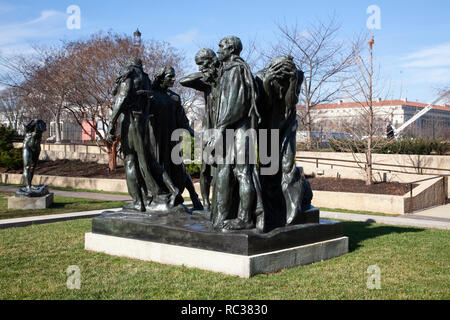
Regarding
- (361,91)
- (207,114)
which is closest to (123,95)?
(207,114)

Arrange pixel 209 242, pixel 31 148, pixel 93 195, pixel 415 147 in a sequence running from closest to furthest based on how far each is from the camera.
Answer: pixel 209 242 → pixel 31 148 → pixel 93 195 → pixel 415 147

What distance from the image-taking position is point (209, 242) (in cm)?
580

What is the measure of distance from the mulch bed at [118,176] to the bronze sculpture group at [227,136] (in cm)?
829

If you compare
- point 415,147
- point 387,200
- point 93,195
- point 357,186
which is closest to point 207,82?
point 387,200

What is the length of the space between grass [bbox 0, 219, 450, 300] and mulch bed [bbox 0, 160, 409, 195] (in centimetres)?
692

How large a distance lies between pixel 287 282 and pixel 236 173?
156 cm

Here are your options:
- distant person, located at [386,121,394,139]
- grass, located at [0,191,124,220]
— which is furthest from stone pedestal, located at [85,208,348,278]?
distant person, located at [386,121,394,139]

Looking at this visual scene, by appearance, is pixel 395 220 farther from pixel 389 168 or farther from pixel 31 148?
pixel 31 148

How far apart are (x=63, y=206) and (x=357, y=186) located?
369 inches

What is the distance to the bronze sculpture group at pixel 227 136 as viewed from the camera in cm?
594

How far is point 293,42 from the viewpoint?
23.6 metres

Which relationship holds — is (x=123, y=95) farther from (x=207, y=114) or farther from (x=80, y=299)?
(x=80, y=299)

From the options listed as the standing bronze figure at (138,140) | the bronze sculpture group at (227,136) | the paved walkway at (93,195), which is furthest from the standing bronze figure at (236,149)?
the paved walkway at (93,195)

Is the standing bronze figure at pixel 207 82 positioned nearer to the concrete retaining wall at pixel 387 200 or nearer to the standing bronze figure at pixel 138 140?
the standing bronze figure at pixel 138 140
